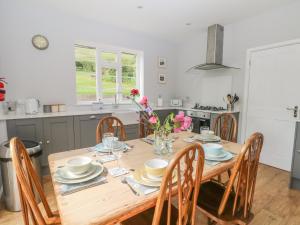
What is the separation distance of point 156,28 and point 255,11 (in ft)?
5.72

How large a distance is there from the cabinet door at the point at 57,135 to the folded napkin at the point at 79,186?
1.86 metres

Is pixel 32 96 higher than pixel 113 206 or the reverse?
higher

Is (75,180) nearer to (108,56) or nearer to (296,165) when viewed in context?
(296,165)

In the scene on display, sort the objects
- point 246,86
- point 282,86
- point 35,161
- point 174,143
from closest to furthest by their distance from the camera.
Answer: point 174,143 < point 35,161 < point 282,86 < point 246,86

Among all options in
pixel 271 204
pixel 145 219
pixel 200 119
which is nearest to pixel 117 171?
pixel 145 219

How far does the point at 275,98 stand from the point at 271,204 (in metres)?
1.67

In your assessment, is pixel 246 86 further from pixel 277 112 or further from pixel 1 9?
pixel 1 9

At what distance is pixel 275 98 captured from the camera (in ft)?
9.10

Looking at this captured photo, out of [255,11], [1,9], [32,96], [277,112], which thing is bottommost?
[277,112]

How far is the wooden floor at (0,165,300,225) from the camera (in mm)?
1655

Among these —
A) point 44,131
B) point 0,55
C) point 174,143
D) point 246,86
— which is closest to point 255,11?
point 246,86

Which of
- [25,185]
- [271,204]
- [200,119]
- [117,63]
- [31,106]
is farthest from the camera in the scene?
[117,63]

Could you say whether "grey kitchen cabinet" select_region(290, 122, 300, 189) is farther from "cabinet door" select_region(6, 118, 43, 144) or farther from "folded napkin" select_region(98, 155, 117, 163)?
"cabinet door" select_region(6, 118, 43, 144)

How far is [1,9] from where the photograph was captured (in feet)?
8.01
